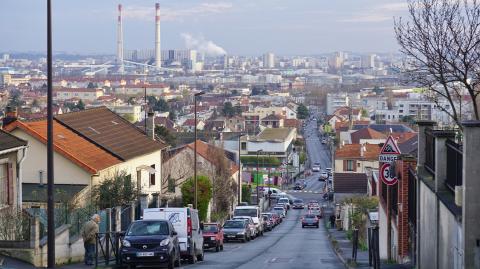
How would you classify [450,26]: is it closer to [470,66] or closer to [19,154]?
[470,66]

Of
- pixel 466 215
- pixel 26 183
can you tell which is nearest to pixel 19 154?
pixel 26 183

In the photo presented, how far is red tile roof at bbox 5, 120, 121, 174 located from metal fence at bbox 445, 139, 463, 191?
24211 mm

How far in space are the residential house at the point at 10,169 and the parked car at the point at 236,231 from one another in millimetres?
17722

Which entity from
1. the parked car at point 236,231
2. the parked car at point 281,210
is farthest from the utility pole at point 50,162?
the parked car at point 281,210

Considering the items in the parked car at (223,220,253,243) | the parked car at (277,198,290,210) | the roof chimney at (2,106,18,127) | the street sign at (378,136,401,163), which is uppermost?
the roof chimney at (2,106,18,127)

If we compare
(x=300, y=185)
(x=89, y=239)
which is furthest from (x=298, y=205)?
(x=89, y=239)

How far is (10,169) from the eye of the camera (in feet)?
103

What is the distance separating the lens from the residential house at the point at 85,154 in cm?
4238

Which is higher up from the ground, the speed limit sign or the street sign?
the street sign

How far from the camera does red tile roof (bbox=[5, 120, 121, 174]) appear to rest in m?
42.4

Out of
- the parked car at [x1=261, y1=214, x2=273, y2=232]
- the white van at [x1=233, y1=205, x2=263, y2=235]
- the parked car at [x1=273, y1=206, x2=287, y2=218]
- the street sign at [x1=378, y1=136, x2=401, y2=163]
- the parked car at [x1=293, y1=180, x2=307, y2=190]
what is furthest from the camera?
the parked car at [x1=293, y1=180, x2=307, y2=190]

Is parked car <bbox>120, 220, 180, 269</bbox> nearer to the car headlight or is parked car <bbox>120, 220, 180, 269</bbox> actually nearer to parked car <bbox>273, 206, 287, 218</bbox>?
the car headlight

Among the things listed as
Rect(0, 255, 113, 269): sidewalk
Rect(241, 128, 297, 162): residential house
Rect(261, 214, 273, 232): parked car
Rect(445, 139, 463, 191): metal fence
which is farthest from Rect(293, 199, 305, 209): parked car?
Rect(445, 139, 463, 191): metal fence

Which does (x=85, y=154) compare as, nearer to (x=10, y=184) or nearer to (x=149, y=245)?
(x=10, y=184)
